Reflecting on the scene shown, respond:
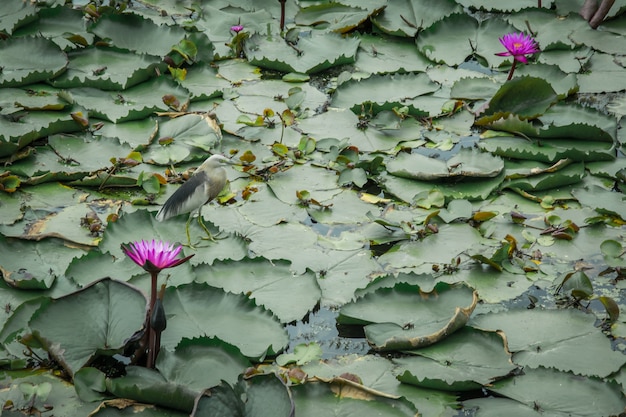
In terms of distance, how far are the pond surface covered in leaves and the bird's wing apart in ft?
0.42

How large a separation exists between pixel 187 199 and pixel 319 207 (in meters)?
0.78

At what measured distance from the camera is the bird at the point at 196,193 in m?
3.79

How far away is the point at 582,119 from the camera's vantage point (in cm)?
503

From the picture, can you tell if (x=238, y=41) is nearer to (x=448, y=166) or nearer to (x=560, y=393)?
(x=448, y=166)

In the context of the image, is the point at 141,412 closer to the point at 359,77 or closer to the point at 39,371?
the point at 39,371

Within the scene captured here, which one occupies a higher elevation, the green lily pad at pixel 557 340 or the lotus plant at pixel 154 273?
the lotus plant at pixel 154 273

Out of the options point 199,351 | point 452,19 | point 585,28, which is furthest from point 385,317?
point 585,28

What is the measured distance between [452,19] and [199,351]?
3785 millimetres

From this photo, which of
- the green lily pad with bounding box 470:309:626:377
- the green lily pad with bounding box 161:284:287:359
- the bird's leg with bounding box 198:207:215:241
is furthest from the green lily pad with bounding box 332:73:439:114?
the green lily pad with bounding box 161:284:287:359

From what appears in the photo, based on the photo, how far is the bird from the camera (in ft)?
12.4

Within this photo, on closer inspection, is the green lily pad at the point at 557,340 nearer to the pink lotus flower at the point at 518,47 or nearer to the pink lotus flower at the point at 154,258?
the pink lotus flower at the point at 154,258

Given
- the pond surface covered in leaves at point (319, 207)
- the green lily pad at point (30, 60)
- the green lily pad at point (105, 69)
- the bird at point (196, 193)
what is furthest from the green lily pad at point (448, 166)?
the green lily pad at point (30, 60)

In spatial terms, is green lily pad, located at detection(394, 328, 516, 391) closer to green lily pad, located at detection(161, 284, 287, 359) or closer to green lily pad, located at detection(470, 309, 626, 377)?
green lily pad, located at detection(470, 309, 626, 377)

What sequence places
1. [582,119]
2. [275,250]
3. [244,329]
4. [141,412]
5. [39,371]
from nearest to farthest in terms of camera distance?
[141,412], [39,371], [244,329], [275,250], [582,119]
